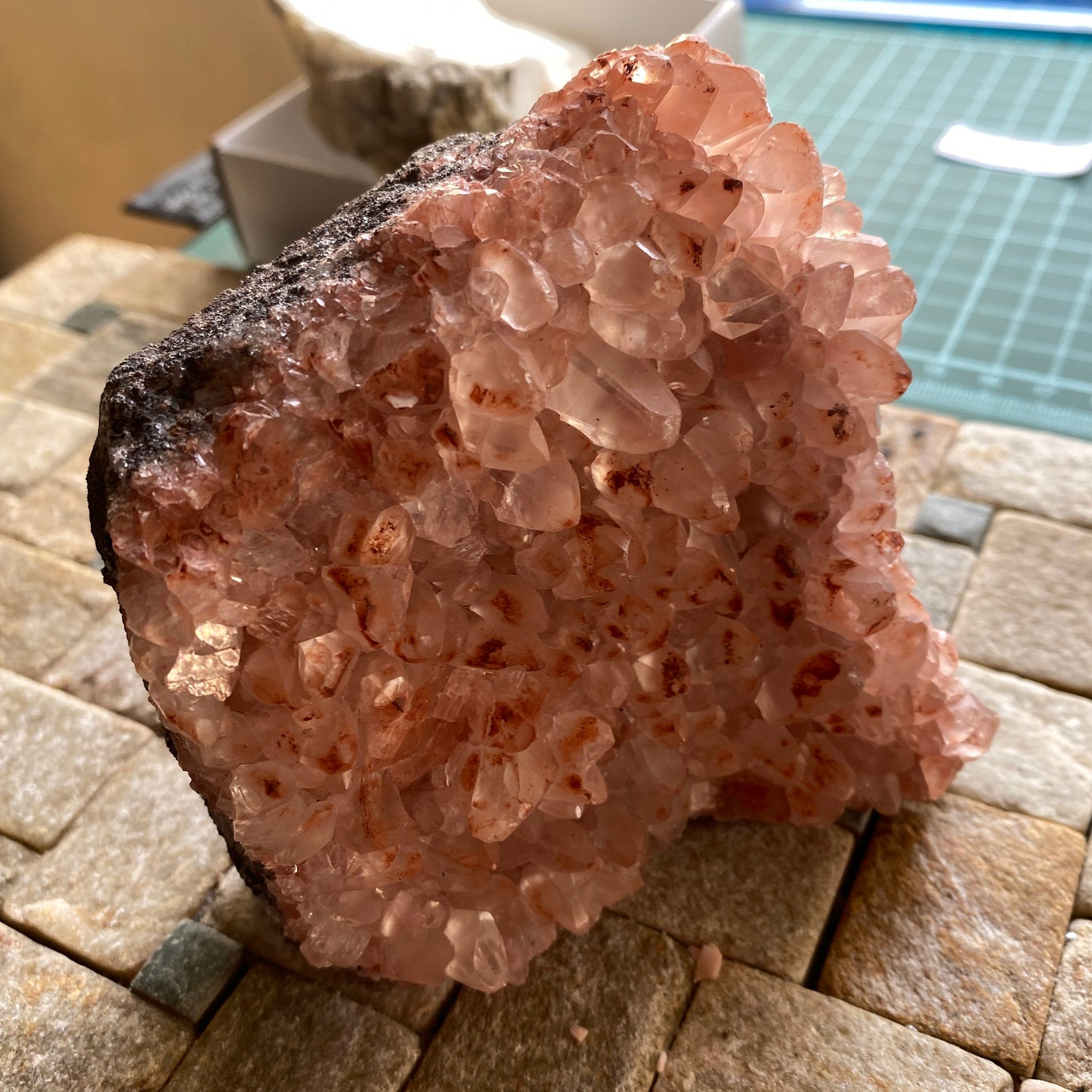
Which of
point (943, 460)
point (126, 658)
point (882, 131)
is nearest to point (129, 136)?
point (882, 131)

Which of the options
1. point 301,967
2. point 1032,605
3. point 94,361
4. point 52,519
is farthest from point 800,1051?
point 94,361

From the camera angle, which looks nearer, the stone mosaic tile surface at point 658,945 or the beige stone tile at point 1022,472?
the stone mosaic tile surface at point 658,945

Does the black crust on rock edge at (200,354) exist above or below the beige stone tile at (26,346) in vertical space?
above

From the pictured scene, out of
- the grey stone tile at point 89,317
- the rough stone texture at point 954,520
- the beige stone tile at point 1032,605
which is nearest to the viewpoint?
the beige stone tile at point 1032,605

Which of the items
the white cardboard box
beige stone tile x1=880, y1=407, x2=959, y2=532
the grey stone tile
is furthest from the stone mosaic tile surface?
the white cardboard box

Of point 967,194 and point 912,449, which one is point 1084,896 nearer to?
point 912,449

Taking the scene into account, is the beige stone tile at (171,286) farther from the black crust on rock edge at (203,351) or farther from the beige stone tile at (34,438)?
the black crust on rock edge at (203,351)

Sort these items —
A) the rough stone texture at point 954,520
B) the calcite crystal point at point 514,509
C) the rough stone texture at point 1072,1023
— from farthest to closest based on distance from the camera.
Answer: the rough stone texture at point 954,520 → the rough stone texture at point 1072,1023 → the calcite crystal point at point 514,509

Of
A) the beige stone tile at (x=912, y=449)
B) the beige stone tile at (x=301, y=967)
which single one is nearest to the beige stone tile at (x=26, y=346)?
the beige stone tile at (x=301, y=967)
